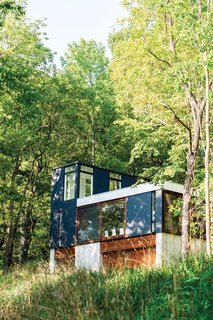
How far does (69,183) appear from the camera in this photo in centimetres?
2605

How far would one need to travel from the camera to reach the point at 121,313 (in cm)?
573

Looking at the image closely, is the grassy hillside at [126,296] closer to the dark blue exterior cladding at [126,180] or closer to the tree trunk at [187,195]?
the tree trunk at [187,195]

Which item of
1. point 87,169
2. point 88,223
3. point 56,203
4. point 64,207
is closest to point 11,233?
point 56,203

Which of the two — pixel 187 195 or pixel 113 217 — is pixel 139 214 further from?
pixel 187 195

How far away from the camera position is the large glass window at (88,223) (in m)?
23.5

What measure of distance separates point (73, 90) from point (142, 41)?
39.2 ft

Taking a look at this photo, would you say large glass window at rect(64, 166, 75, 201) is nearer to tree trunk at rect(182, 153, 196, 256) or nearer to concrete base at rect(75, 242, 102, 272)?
concrete base at rect(75, 242, 102, 272)

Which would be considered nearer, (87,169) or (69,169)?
(87,169)

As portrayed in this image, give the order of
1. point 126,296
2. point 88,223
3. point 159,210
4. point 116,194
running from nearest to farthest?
point 126,296 → point 159,210 → point 116,194 → point 88,223

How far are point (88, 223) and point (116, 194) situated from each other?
222cm

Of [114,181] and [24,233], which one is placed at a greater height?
[114,181]

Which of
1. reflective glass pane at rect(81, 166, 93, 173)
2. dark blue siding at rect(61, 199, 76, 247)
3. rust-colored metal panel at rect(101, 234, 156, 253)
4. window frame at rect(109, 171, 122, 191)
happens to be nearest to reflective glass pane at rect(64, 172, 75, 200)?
dark blue siding at rect(61, 199, 76, 247)

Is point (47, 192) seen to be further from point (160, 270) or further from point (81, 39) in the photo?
point (160, 270)

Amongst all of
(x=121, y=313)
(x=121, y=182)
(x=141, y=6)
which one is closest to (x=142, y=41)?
(x=141, y=6)
